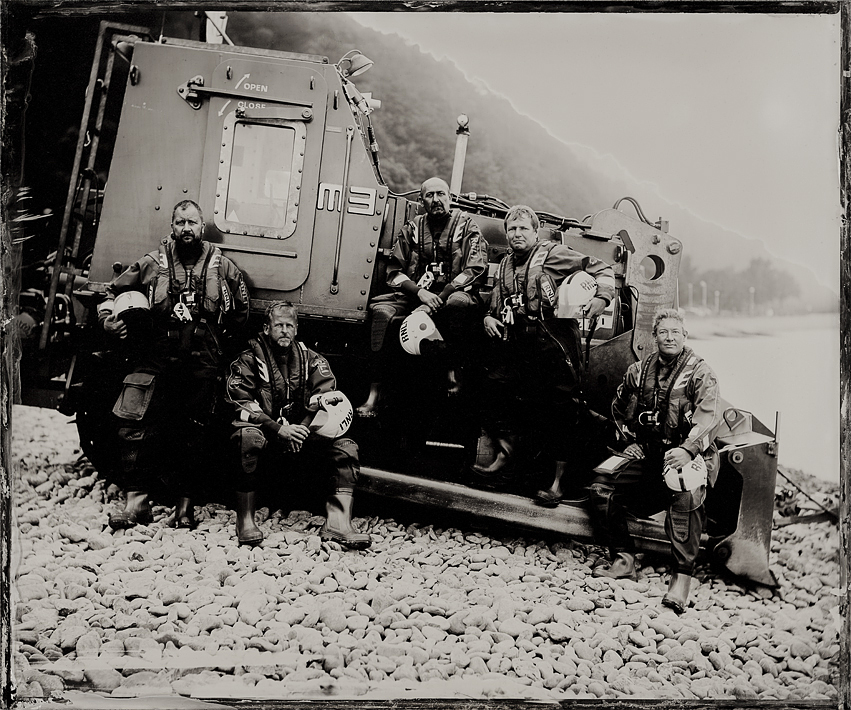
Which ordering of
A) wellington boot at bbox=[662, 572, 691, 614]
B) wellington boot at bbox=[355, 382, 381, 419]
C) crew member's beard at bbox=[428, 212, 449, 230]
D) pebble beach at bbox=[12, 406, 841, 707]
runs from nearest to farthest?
pebble beach at bbox=[12, 406, 841, 707]
wellington boot at bbox=[662, 572, 691, 614]
wellington boot at bbox=[355, 382, 381, 419]
crew member's beard at bbox=[428, 212, 449, 230]

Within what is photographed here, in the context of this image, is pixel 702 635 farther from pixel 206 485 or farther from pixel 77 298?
pixel 77 298

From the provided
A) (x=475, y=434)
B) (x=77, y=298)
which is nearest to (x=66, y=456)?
(x=77, y=298)

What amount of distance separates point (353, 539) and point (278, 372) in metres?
0.70

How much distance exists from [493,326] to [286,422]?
880 mm

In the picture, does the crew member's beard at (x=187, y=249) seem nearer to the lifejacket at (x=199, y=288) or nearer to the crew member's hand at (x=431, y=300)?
the lifejacket at (x=199, y=288)

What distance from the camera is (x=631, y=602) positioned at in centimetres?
263

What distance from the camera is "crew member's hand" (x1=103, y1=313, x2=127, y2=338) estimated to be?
280cm

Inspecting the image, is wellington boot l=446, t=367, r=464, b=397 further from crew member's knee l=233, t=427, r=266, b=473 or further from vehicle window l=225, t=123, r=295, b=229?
vehicle window l=225, t=123, r=295, b=229

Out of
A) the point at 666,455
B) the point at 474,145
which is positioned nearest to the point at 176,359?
the point at 474,145

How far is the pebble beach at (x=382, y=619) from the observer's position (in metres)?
2.46

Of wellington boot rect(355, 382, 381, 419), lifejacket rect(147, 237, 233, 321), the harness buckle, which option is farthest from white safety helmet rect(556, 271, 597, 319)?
lifejacket rect(147, 237, 233, 321)

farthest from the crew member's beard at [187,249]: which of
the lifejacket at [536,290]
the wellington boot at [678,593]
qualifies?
the wellington boot at [678,593]

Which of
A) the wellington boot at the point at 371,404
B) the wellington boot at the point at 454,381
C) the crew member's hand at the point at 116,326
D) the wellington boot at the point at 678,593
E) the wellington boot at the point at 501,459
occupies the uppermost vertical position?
the crew member's hand at the point at 116,326

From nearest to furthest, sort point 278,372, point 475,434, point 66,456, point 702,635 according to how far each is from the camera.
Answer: point 702,635 < point 278,372 < point 475,434 < point 66,456
